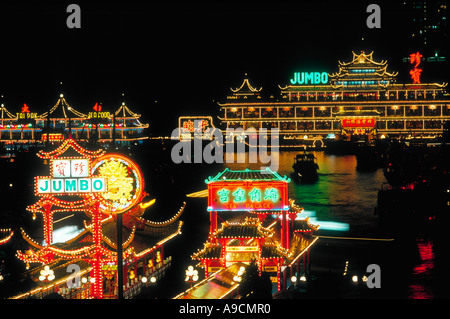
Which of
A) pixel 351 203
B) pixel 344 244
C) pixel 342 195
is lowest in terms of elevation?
pixel 344 244

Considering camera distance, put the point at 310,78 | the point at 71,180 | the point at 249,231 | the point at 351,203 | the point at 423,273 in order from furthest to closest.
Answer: the point at 310,78, the point at 351,203, the point at 423,273, the point at 249,231, the point at 71,180

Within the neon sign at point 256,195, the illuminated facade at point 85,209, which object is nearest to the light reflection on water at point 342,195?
the neon sign at point 256,195

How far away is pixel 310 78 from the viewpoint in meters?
86.2

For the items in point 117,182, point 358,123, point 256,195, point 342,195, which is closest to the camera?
point 117,182

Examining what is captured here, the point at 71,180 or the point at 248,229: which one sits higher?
the point at 71,180

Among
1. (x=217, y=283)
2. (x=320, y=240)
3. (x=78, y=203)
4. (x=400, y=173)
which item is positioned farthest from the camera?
(x=400, y=173)

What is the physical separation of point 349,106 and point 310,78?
8306 millimetres

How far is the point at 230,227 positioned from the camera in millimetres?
13070

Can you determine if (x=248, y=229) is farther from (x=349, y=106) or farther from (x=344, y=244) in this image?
(x=349, y=106)

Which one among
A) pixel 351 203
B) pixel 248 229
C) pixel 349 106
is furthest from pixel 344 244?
pixel 349 106
